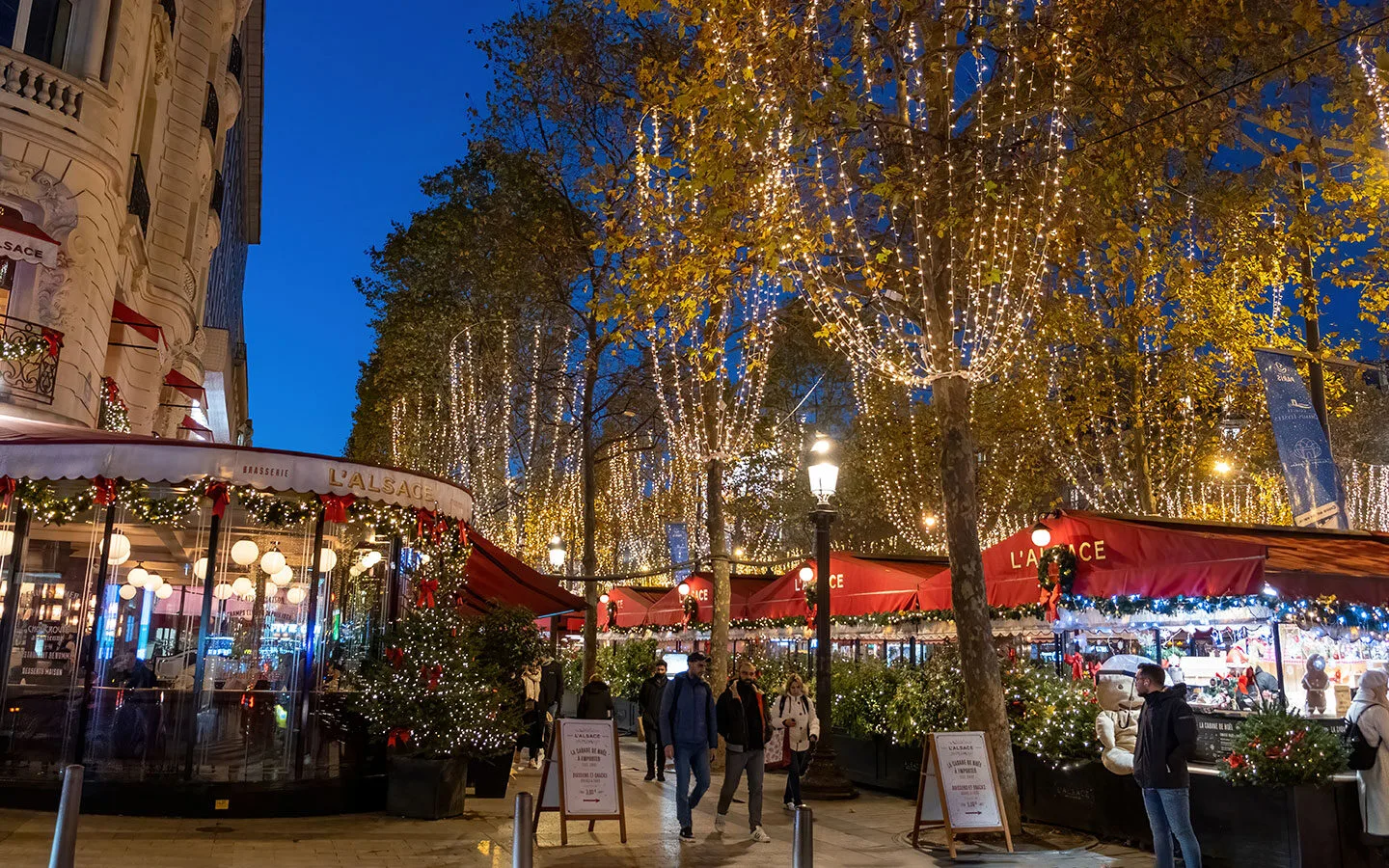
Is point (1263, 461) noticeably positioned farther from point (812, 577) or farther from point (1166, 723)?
point (1166, 723)

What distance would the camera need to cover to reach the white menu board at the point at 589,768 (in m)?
10.3

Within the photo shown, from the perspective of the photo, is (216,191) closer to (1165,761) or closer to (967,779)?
(967,779)

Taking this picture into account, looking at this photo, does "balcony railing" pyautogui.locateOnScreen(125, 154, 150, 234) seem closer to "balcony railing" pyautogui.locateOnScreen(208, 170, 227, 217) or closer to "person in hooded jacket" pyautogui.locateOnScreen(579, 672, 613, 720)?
"balcony railing" pyautogui.locateOnScreen(208, 170, 227, 217)

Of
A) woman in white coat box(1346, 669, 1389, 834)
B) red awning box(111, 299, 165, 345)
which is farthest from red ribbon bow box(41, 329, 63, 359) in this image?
woman in white coat box(1346, 669, 1389, 834)

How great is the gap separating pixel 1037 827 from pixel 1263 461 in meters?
26.4

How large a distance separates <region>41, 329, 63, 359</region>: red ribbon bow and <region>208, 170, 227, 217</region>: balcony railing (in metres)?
8.85

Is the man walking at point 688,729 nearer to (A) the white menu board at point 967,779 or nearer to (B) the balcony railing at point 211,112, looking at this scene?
(A) the white menu board at point 967,779

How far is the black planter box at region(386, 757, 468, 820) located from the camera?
11.3 meters

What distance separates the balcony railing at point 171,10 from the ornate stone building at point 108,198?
0.06 meters

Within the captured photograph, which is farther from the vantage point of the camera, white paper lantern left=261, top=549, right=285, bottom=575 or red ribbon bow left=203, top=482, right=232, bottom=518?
white paper lantern left=261, top=549, right=285, bottom=575

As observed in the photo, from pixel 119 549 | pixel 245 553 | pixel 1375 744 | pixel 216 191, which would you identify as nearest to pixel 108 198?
pixel 119 549

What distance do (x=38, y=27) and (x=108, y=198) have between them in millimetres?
2510

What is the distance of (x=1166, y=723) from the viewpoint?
795cm

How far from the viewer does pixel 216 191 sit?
2359cm
